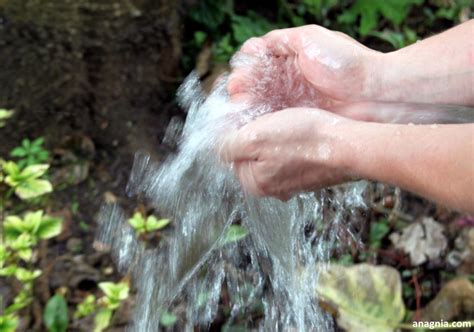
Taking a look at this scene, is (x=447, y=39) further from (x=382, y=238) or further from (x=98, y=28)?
(x=98, y=28)

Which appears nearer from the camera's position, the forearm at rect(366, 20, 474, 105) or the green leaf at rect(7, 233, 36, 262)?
the forearm at rect(366, 20, 474, 105)

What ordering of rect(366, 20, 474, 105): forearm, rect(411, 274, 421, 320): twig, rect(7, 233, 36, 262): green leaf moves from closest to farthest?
rect(366, 20, 474, 105): forearm, rect(7, 233, 36, 262): green leaf, rect(411, 274, 421, 320): twig

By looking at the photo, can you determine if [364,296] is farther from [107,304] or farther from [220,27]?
[220,27]

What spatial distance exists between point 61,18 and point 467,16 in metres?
1.87

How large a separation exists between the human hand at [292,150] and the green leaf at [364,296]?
0.67 m

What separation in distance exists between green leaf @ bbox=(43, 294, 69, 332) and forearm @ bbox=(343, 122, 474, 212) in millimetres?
903

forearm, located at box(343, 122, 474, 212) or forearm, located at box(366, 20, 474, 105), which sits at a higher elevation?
forearm, located at box(343, 122, 474, 212)

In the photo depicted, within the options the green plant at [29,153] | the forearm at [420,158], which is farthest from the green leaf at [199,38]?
the forearm at [420,158]

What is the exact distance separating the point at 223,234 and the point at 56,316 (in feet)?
1.58

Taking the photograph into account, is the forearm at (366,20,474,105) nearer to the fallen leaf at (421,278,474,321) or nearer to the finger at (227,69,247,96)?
the finger at (227,69,247,96)

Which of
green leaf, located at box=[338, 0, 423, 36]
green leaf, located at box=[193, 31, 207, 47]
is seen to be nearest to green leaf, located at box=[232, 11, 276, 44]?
green leaf, located at box=[193, 31, 207, 47]

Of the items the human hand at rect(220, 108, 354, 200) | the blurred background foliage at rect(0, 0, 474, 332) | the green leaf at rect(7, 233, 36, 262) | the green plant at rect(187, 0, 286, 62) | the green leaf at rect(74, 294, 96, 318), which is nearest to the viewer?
the human hand at rect(220, 108, 354, 200)

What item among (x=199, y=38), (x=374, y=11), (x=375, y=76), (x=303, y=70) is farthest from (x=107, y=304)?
(x=374, y=11)

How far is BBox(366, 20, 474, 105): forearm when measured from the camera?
4.23 ft
